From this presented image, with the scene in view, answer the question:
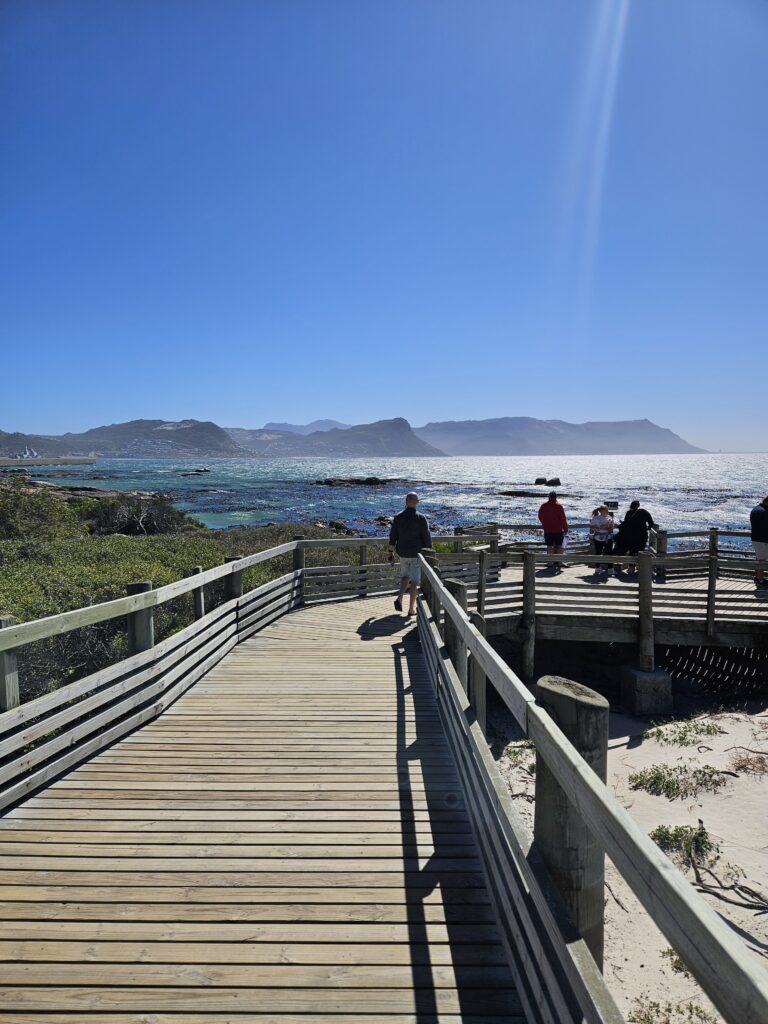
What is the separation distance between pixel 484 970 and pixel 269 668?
16.6 feet

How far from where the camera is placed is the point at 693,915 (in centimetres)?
121

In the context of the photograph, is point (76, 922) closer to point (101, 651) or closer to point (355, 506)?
point (101, 651)

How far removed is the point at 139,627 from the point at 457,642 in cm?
270

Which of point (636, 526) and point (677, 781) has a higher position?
point (636, 526)

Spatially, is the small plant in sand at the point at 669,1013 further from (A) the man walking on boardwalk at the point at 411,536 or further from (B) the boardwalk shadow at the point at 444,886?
(A) the man walking on boardwalk at the point at 411,536

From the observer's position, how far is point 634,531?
13609 mm

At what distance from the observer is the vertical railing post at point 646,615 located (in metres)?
9.78

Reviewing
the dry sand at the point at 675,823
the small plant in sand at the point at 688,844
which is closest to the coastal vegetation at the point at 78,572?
the dry sand at the point at 675,823

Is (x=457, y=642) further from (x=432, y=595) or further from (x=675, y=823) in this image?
(x=675, y=823)

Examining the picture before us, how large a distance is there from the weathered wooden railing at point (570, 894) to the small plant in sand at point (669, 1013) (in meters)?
1.91

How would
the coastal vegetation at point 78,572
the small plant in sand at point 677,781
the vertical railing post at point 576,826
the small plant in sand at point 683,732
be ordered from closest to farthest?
the vertical railing post at point 576,826
the small plant in sand at point 677,781
the coastal vegetation at point 78,572
the small plant in sand at point 683,732

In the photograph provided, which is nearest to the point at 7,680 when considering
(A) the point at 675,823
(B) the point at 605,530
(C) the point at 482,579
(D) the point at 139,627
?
(D) the point at 139,627

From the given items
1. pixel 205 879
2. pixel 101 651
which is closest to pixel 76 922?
pixel 205 879

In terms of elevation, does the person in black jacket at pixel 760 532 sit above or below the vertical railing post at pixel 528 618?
above
